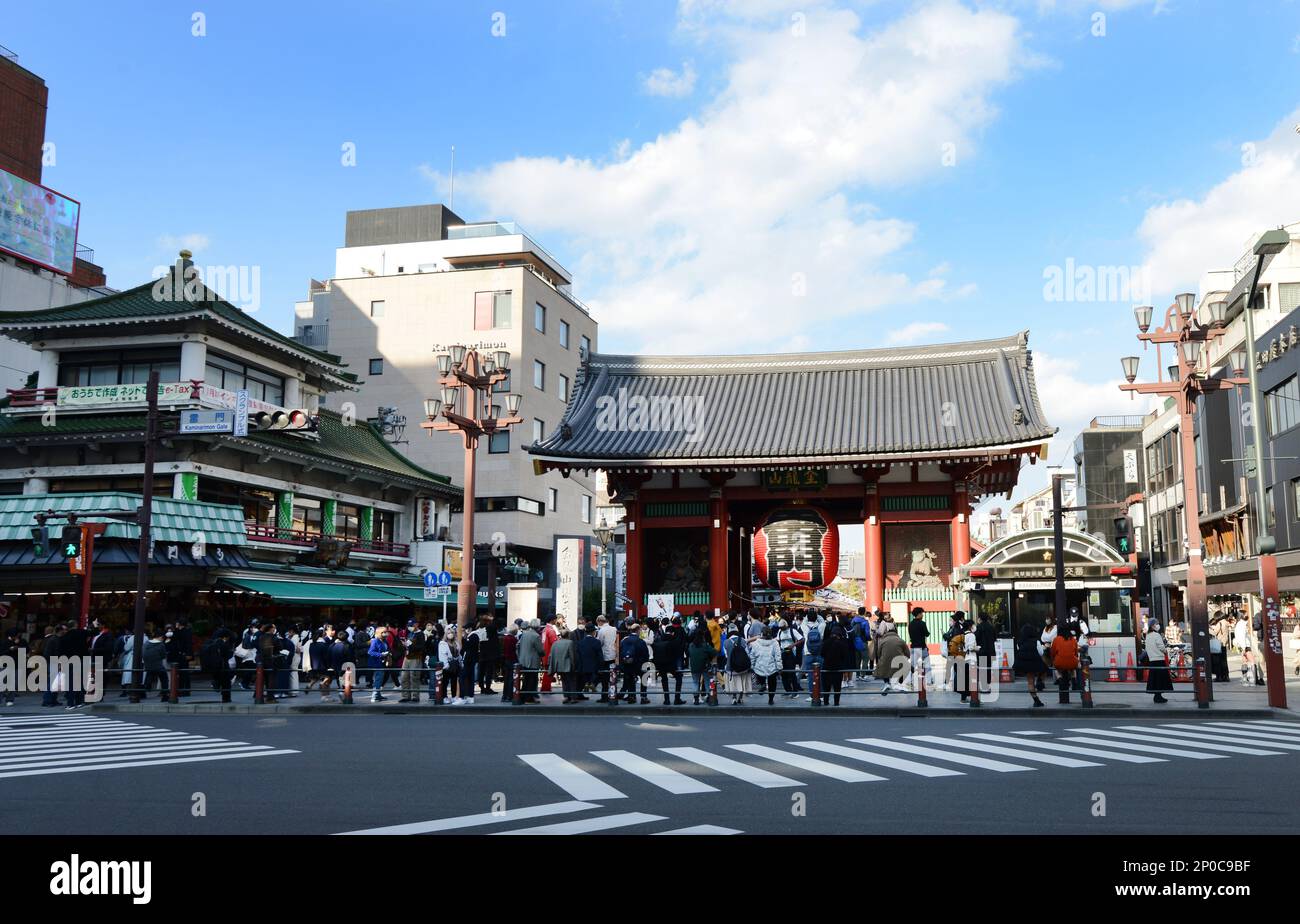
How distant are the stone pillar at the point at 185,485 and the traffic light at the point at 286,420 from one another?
2.98 meters

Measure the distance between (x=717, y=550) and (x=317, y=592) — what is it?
51.8 ft

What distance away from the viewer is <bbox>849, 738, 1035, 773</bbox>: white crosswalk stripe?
482 inches

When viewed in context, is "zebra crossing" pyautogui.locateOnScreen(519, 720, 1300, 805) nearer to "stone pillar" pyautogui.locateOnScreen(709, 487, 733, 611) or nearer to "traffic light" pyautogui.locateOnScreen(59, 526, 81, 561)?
"stone pillar" pyautogui.locateOnScreen(709, 487, 733, 611)

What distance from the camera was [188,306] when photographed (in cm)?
3784

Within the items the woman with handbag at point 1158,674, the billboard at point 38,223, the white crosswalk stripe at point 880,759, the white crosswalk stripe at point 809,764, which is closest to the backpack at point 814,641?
the woman with handbag at point 1158,674

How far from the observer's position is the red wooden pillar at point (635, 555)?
32.9 m

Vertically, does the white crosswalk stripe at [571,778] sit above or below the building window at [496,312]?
below

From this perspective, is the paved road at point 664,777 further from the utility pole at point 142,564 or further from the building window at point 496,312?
the building window at point 496,312

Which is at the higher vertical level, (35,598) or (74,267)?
(74,267)

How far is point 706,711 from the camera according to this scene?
20422 mm

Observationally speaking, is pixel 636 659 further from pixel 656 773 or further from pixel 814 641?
pixel 656 773

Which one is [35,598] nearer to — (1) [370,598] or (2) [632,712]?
(1) [370,598]
